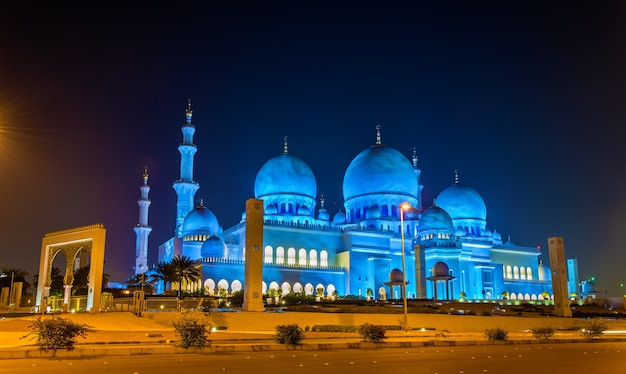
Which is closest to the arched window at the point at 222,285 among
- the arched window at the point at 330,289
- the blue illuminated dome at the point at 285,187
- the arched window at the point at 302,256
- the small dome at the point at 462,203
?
the arched window at the point at 302,256

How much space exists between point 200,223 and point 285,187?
10869 mm

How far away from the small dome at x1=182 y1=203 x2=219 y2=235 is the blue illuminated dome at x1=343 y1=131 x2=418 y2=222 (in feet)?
57.4

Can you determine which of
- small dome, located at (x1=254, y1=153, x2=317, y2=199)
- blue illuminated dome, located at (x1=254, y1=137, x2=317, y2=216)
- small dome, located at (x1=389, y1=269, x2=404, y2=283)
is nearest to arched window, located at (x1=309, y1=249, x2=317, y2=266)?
blue illuminated dome, located at (x1=254, y1=137, x2=317, y2=216)

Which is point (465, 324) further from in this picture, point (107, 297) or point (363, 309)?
point (107, 297)

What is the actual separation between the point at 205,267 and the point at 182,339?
123 feet

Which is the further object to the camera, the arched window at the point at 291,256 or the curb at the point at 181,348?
the arched window at the point at 291,256

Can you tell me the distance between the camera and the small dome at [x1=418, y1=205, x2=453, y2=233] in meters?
65.6

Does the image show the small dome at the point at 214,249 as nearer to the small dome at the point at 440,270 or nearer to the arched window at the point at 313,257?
the arched window at the point at 313,257

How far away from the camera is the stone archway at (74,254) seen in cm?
3738

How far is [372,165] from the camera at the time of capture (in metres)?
70.9

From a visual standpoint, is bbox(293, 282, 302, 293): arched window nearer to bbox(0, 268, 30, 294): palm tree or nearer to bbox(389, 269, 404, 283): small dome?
bbox(389, 269, 404, 283): small dome

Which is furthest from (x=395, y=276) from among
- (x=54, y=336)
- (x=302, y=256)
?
(x=54, y=336)

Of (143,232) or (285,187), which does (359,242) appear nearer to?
(285,187)

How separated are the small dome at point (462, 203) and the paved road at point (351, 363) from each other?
59.2 metres
